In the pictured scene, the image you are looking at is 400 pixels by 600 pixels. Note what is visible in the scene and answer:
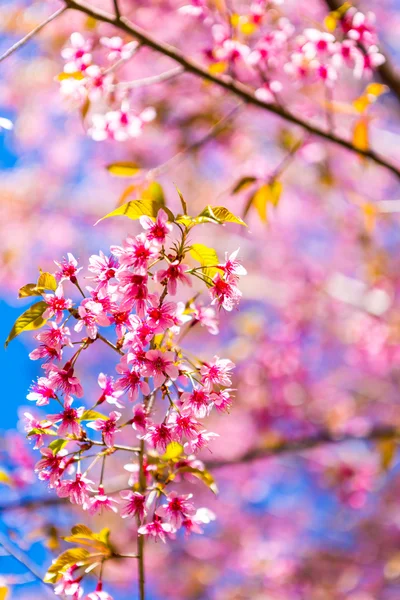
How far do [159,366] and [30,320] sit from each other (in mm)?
212

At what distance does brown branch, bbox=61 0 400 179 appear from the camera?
1.29 metres

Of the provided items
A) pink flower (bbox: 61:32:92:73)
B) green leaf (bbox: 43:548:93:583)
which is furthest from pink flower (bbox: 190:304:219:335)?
pink flower (bbox: 61:32:92:73)

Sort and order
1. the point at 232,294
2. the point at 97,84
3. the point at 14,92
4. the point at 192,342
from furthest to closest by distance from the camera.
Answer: the point at 192,342 < the point at 14,92 < the point at 97,84 < the point at 232,294

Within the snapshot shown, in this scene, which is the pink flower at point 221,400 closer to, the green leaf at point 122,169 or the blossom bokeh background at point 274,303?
the green leaf at point 122,169

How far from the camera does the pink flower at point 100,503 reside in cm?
92

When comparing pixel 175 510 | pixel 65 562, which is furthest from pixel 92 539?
pixel 175 510

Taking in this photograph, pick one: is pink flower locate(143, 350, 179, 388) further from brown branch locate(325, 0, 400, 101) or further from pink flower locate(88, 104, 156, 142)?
brown branch locate(325, 0, 400, 101)

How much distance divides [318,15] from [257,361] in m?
2.24

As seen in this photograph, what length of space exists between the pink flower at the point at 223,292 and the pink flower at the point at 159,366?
12cm

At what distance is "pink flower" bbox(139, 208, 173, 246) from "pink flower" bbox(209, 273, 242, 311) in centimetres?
12

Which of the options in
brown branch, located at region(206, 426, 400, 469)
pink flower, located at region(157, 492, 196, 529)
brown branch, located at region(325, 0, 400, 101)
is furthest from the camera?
brown branch, located at region(206, 426, 400, 469)

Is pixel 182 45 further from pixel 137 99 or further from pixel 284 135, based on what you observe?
pixel 284 135

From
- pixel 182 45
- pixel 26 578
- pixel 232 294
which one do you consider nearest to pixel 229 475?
pixel 182 45

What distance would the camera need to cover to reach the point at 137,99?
2910mm
